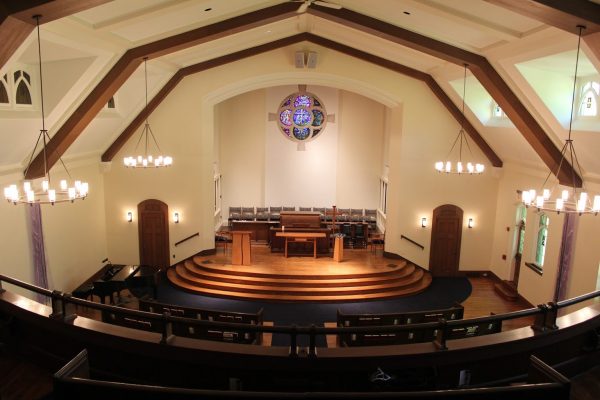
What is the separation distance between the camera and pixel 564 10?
19.1 feet

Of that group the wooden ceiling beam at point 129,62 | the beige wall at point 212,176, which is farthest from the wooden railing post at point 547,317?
the beige wall at point 212,176

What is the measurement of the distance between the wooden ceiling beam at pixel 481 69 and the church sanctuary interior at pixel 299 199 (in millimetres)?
45

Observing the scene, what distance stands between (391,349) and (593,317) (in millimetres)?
2311

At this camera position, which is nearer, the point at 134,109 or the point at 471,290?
the point at 134,109

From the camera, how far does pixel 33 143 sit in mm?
9594

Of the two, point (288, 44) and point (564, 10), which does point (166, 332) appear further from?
point (288, 44)

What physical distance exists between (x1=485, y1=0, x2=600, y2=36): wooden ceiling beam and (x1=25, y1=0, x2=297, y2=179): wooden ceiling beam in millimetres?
5261

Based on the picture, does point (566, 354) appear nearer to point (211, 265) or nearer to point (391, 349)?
point (391, 349)

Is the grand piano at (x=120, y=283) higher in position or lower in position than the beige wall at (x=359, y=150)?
lower

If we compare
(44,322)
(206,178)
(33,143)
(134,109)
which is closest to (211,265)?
(206,178)

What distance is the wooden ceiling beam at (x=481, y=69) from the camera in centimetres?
958

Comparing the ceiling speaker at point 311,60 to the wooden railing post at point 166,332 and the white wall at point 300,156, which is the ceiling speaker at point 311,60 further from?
the wooden railing post at point 166,332

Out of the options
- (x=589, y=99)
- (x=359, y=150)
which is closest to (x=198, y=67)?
(x=359, y=150)

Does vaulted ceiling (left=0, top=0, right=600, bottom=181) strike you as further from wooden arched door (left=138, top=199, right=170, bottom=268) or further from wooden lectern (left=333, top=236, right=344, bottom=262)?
wooden lectern (left=333, top=236, right=344, bottom=262)
